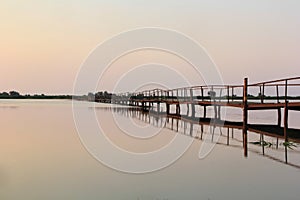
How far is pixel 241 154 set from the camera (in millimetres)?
14023

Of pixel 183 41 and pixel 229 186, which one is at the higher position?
pixel 183 41

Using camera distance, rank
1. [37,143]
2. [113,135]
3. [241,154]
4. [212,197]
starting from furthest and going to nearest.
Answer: [113,135] → [37,143] → [241,154] → [212,197]

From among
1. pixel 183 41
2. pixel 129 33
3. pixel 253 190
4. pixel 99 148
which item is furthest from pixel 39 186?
pixel 183 41

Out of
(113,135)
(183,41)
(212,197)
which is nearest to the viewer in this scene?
(212,197)

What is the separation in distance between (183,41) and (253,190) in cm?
1142

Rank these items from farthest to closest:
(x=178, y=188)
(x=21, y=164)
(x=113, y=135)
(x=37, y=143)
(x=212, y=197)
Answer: (x=113, y=135), (x=37, y=143), (x=21, y=164), (x=178, y=188), (x=212, y=197)

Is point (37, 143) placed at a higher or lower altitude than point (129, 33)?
lower

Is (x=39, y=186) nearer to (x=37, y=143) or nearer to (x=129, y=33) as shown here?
(x=37, y=143)

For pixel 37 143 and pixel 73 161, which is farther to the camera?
pixel 37 143

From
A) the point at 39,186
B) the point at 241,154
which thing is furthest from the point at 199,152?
the point at 39,186

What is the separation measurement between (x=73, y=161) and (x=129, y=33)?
6.72 metres

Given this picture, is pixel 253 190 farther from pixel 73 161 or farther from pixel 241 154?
pixel 73 161

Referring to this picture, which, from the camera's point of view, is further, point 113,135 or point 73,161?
point 113,135

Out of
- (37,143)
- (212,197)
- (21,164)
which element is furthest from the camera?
(37,143)
